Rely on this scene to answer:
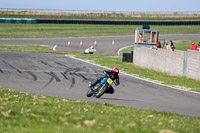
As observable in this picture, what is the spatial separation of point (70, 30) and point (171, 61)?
135 ft

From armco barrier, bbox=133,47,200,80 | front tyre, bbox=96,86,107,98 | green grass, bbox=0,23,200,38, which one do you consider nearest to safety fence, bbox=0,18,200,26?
green grass, bbox=0,23,200,38

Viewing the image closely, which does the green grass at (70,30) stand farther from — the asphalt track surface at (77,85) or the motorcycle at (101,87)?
the motorcycle at (101,87)

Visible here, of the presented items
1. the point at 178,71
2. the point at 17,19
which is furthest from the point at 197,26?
the point at 178,71

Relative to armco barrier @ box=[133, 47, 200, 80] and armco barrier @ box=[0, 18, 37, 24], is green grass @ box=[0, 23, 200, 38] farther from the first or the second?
armco barrier @ box=[133, 47, 200, 80]

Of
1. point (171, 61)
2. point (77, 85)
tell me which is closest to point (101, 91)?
point (77, 85)

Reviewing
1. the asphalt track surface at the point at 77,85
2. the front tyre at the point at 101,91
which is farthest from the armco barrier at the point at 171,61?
the front tyre at the point at 101,91

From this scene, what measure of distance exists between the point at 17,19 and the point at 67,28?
8503 mm

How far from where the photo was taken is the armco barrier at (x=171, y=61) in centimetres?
2492

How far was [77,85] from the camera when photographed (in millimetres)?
20891

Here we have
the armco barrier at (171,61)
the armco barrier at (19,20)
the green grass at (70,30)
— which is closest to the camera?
→ the armco barrier at (171,61)

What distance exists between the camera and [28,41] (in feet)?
173

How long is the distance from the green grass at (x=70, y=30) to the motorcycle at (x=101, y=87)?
40.3 m

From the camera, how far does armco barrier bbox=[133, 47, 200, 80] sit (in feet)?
81.8

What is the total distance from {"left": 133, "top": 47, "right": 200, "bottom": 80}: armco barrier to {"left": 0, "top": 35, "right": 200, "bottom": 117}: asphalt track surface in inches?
137
